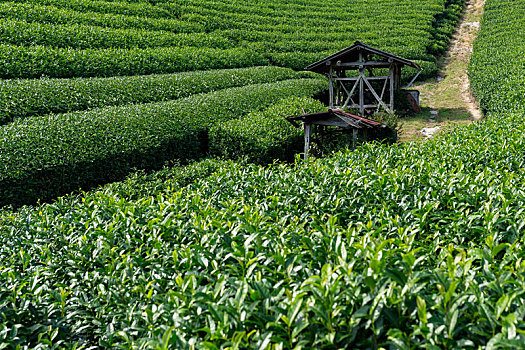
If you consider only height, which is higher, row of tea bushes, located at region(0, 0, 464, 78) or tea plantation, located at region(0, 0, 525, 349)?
row of tea bushes, located at region(0, 0, 464, 78)

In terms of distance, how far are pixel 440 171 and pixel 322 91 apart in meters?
15.7

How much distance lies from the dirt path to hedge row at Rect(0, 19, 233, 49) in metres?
13.0

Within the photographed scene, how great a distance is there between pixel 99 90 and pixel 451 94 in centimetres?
1807

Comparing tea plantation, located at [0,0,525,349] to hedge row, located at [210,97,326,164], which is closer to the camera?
tea plantation, located at [0,0,525,349]

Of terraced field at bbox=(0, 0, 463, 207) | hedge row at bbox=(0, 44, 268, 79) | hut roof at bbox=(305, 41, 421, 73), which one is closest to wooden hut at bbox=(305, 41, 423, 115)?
hut roof at bbox=(305, 41, 421, 73)

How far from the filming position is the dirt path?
57.1ft

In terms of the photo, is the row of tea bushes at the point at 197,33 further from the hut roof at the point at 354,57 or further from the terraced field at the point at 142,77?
the hut roof at the point at 354,57

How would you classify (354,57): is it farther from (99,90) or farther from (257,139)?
(99,90)

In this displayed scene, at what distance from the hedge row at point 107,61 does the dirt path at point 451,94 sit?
35.5 ft

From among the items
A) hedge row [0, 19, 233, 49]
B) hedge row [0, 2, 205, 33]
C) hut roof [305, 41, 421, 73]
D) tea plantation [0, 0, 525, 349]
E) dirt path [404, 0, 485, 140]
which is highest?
hedge row [0, 2, 205, 33]

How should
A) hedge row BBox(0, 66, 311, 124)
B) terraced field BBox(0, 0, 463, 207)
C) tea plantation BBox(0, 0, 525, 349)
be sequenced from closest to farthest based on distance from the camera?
tea plantation BBox(0, 0, 525, 349) → terraced field BBox(0, 0, 463, 207) → hedge row BBox(0, 66, 311, 124)

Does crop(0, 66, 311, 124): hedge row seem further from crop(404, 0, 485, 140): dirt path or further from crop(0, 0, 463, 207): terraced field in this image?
crop(404, 0, 485, 140): dirt path

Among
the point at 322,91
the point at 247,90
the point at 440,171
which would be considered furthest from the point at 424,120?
the point at 440,171

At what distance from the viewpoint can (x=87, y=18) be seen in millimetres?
21797
